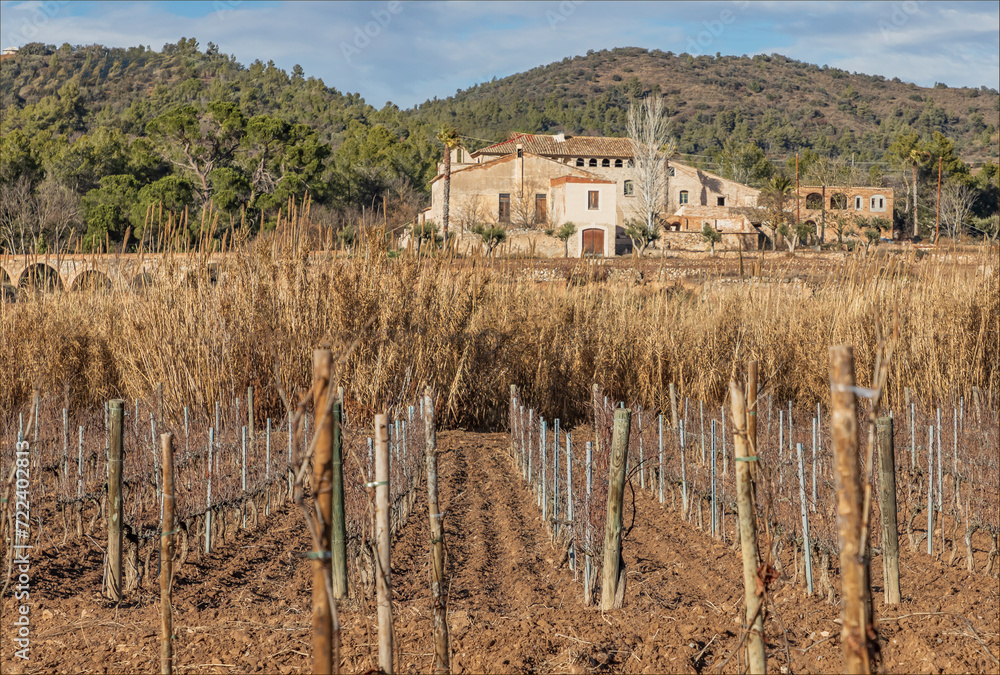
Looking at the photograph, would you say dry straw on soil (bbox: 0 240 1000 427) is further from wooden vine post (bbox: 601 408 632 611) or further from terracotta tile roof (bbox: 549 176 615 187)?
terracotta tile roof (bbox: 549 176 615 187)

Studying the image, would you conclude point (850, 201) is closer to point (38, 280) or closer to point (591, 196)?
point (591, 196)

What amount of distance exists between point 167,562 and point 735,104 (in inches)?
4736

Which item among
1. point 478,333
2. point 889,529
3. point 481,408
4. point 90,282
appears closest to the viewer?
point 889,529

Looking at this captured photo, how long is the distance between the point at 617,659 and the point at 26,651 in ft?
7.70

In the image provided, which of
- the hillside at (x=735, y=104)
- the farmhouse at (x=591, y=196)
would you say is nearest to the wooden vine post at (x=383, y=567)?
the farmhouse at (x=591, y=196)

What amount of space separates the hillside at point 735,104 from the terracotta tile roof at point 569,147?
33.7 m

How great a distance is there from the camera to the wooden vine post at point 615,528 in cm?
413

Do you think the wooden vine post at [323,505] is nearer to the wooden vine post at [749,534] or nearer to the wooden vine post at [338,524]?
the wooden vine post at [749,534]

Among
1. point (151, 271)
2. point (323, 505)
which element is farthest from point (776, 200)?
point (323, 505)

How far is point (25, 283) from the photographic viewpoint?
35.0 ft

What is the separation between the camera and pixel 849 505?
2.23 metres

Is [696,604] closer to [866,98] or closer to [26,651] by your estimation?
[26,651]

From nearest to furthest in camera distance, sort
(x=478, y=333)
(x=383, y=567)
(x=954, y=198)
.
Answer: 1. (x=383, y=567)
2. (x=478, y=333)
3. (x=954, y=198)

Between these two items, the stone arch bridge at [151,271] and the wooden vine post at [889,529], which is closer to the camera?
the wooden vine post at [889,529]
